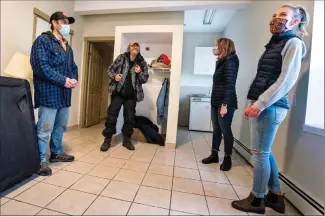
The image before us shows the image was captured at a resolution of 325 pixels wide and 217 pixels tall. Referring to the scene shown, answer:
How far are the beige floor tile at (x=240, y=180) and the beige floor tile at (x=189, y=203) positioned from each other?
0.48 m

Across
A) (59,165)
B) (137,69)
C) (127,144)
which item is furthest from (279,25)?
(59,165)

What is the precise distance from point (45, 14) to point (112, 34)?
3.55 ft

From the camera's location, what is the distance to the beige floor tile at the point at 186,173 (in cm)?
170

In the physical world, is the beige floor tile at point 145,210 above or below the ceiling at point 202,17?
below

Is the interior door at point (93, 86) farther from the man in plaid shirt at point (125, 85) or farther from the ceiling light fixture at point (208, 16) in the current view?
the ceiling light fixture at point (208, 16)

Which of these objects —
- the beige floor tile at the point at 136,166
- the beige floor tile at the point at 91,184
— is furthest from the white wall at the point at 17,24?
the beige floor tile at the point at 136,166

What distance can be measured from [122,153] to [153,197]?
3.32 ft

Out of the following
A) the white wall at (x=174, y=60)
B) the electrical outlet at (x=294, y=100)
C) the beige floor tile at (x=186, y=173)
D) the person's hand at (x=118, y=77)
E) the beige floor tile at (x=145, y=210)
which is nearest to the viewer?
the beige floor tile at (x=145, y=210)

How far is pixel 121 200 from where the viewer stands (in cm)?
124

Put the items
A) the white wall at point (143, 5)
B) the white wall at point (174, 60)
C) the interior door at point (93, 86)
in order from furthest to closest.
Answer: the interior door at point (93, 86)
the white wall at point (143, 5)
the white wall at point (174, 60)

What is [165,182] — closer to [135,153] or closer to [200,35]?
[135,153]

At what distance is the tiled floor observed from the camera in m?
1.15

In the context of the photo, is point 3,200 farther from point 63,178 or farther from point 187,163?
point 187,163

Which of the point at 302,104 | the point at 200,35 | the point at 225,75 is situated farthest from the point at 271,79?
the point at 200,35
